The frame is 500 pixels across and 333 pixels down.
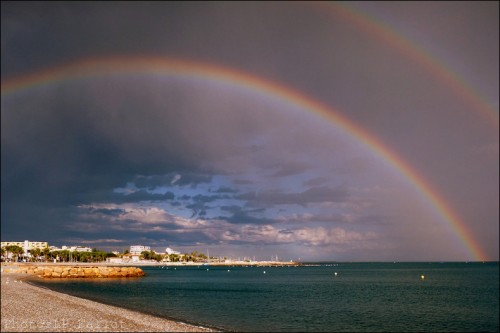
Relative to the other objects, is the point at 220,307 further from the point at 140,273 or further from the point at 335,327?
the point at 140,273

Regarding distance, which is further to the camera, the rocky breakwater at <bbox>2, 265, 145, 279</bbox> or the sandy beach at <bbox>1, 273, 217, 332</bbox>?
the rocky breakwater at <bbox>2, 265, 145, 279</bbox>

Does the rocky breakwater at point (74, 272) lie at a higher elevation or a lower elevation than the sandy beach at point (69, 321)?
lower

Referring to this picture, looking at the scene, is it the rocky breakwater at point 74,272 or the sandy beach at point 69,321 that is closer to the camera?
the sandy beach at point 69,321

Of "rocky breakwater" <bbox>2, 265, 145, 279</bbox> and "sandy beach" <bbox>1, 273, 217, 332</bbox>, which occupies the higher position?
"sandy beach" <bbox>1, 273, 217, 332</bbox>

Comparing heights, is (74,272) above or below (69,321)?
below

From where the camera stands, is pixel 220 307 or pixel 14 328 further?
pixel 220 307

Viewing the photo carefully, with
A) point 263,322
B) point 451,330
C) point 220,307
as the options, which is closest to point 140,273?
point 220,307

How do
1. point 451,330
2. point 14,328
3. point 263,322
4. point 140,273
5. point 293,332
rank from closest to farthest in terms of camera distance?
point 14,328 < point 293,332 < point 451,330 < point 263,322 < point 140,273

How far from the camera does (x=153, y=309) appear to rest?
2016 inches

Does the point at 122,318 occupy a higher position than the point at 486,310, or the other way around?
the point at 122,318

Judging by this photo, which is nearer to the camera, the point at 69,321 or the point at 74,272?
the point at 69,321

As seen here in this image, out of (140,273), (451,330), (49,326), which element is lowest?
(140,273)

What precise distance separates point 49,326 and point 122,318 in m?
8.11

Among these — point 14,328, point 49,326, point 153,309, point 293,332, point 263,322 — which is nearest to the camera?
point 14,328
